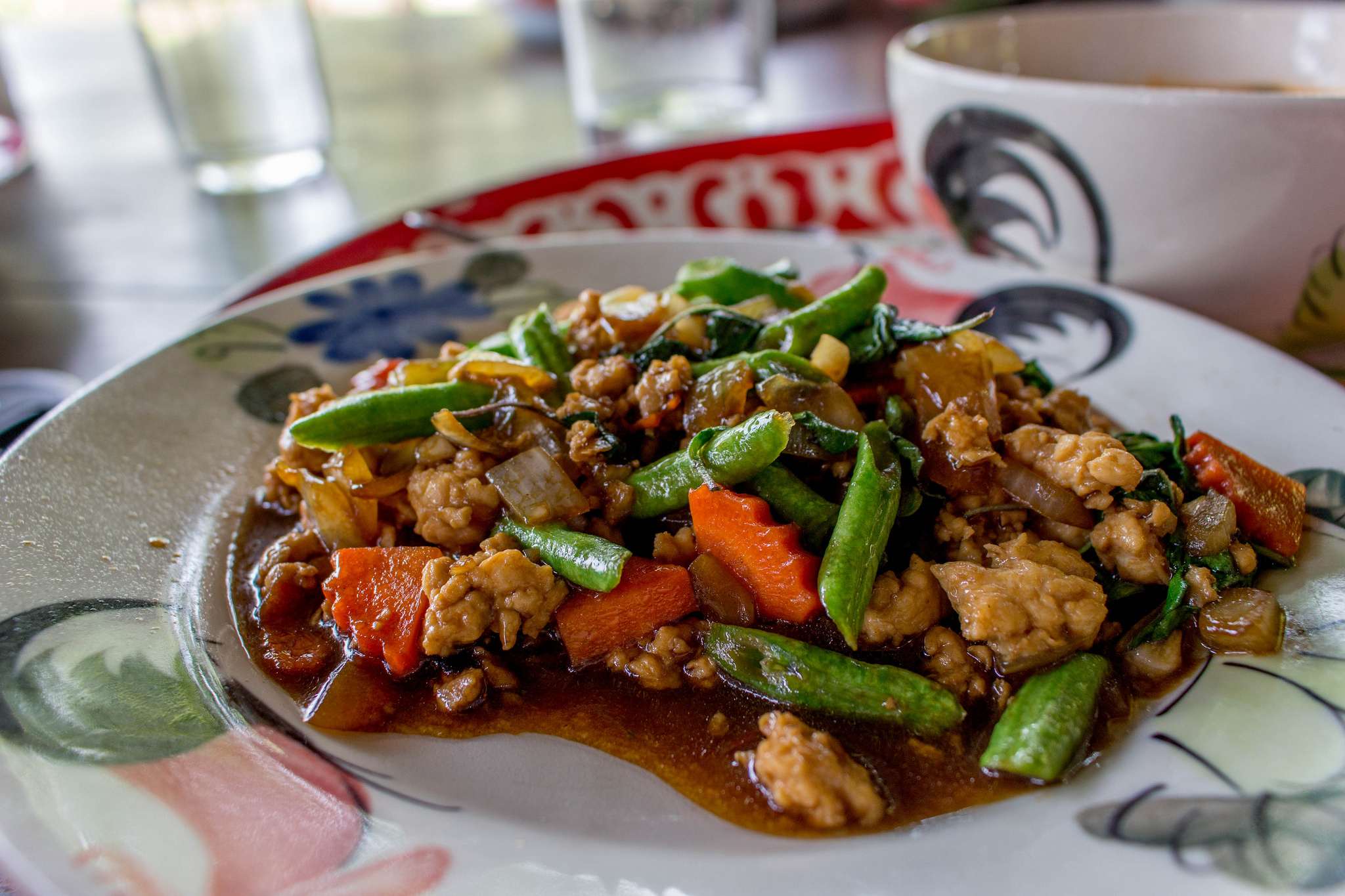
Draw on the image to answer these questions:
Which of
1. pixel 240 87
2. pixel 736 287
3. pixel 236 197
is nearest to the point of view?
pixel 736 287

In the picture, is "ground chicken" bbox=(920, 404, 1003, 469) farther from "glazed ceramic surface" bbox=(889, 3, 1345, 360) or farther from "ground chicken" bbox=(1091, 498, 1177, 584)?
"glazed ceramic surface" bbox=(889, 3, 1345, 360)

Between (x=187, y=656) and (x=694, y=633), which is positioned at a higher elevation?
(x=187, y=656)

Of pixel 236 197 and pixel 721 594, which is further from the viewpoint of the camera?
pixel 236 197

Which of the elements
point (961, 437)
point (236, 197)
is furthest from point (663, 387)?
point (236, 197)

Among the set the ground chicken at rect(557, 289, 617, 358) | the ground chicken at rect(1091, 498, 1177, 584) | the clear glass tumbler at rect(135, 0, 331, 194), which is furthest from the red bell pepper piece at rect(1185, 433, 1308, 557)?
the clear glass tumbler at rect(135, 0, 331, 194)

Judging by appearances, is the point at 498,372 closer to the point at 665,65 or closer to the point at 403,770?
the point at 403,770

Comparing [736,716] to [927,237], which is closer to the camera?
[736,716]

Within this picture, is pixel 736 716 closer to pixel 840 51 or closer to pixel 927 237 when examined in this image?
pixel 927 237

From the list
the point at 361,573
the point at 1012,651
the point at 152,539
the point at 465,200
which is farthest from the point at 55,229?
the point at 1012,651
